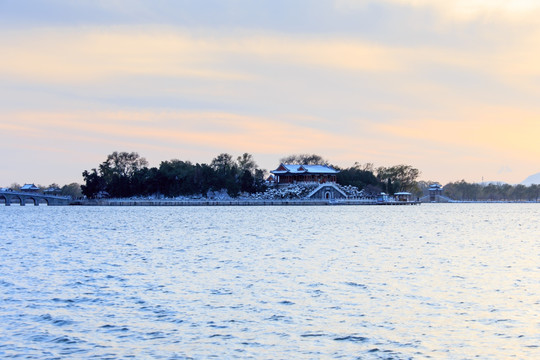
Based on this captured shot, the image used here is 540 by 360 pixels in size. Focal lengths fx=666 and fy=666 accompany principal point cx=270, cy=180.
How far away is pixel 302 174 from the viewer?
176 m

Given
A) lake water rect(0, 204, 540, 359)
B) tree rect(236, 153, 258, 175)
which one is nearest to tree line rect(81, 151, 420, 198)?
tree rect(236, 153, 258, 175)

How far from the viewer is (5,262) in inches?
1328

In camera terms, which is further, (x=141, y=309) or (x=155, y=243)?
(x=155, y=243)

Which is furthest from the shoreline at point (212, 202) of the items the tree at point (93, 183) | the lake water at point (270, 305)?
the lake water at point (270, 305)

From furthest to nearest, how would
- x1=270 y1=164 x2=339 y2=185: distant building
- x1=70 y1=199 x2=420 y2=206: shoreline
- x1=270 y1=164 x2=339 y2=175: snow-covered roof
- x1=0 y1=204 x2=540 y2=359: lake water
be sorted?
x1=270 y1=164 x2=339 y2=185: distant building → x1=270 y1=164 x2=339 y2=175: snow-covered roof → x1=70 y1=199 x2=420 y2=206: shoreline → x1=0 y1=204 x2=540 y2=359: lake water

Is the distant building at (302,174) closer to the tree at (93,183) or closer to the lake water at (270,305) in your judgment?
the tree at (93,183)

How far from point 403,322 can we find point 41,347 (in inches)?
376

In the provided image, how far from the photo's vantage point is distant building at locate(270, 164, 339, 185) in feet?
577

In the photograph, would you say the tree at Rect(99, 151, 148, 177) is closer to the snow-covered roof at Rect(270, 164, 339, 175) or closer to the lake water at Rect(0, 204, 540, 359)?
the snow-covered roof at Rect(270, 164, 339, 175)

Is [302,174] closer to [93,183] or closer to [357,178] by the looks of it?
[357,178]

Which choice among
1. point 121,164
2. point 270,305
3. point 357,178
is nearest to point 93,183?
point 121,164

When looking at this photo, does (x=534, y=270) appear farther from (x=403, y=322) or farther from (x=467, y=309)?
(x=403, y=322)

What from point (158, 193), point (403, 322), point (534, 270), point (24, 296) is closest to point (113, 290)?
point (24, 296)

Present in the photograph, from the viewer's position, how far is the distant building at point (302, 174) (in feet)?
577
